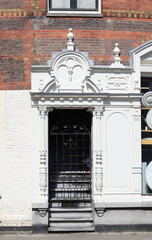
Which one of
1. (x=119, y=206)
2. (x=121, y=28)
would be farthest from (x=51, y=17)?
(x=119, y=206)

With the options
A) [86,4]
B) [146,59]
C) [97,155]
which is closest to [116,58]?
[146,59]

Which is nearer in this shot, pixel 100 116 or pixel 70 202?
pixel 100 116

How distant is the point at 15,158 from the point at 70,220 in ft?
6.74

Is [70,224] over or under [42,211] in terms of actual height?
under

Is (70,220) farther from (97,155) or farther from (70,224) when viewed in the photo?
(97,155)

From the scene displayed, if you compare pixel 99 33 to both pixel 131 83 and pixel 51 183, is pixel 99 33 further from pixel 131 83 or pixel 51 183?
pixel 51 183

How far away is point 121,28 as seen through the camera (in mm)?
13070

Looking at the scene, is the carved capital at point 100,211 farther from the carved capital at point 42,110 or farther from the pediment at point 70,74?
the pediment at point 70,74

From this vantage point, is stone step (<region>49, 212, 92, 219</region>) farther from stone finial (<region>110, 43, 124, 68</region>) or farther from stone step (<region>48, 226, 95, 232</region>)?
stone finial (<region>110, 43, 124, 68</region>)

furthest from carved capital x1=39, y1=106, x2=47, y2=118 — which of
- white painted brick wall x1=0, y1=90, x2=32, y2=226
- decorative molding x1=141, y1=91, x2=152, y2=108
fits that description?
decorative molding x1=141, y1=91, x2=152, y2=108

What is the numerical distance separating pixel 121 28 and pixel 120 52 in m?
0.63

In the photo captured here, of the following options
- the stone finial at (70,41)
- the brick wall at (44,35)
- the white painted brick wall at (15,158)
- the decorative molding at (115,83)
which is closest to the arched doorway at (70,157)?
the white painted brick wall at (15,158)

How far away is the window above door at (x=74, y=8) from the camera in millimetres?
13008

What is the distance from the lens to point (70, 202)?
1295 cm
